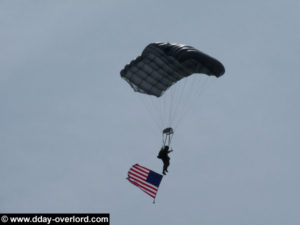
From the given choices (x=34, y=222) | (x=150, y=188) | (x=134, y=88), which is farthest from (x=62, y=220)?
(x=134, y=88)

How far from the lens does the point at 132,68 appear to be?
5778 centimetres

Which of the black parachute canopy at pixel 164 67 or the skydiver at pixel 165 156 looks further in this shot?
the skydiver at pixel 165 156

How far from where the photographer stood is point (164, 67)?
57.7 m

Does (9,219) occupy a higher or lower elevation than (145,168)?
lower

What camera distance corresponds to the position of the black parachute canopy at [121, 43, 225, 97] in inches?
2152

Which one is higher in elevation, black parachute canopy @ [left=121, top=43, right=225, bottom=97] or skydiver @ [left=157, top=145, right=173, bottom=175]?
black parachute canopy @ [left=121, top=43, right=225, bottom=97]

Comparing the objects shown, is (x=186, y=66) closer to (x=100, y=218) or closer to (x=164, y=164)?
(x=164, y=164)

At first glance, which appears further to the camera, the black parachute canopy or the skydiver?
the skydiver

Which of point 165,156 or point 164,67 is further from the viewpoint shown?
point 164,67

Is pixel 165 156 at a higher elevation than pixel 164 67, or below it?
below

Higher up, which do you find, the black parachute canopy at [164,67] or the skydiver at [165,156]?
the black parachute canopy at [164,67]

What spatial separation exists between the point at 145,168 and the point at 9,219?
31.3 feet

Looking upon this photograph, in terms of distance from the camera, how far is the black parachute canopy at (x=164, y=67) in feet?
179

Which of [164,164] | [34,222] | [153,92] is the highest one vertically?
[153,92]
